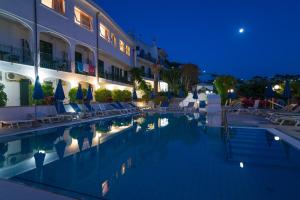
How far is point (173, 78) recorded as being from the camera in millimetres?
43344

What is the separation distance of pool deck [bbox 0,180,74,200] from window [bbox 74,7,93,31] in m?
17.2

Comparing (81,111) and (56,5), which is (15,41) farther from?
(81,111)

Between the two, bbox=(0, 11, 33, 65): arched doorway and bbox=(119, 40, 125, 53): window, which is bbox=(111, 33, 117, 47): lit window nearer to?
bbox=(119, 40, 125, 53): window

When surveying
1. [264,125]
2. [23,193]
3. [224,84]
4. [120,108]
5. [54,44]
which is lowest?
[23,193]

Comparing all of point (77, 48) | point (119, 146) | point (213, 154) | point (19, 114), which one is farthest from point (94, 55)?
point (213, 154)

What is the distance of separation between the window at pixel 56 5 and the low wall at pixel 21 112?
7.06 metres

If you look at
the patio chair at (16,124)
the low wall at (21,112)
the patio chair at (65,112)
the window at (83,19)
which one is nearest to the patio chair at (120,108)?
the patio chair at (65,112)

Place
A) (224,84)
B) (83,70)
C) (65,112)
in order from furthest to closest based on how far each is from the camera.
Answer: (224,84), (83,70), (65,112)

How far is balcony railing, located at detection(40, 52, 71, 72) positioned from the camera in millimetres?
15916

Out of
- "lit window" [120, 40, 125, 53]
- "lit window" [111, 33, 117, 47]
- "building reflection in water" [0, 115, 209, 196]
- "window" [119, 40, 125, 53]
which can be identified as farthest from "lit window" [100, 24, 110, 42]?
"building reflection in water" [0, 115, 209, 196]

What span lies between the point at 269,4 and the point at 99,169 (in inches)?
1732

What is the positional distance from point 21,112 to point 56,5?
8474 mm

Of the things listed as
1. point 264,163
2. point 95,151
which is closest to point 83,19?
point 95,151

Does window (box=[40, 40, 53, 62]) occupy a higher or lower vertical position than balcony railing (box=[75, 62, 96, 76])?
higher
